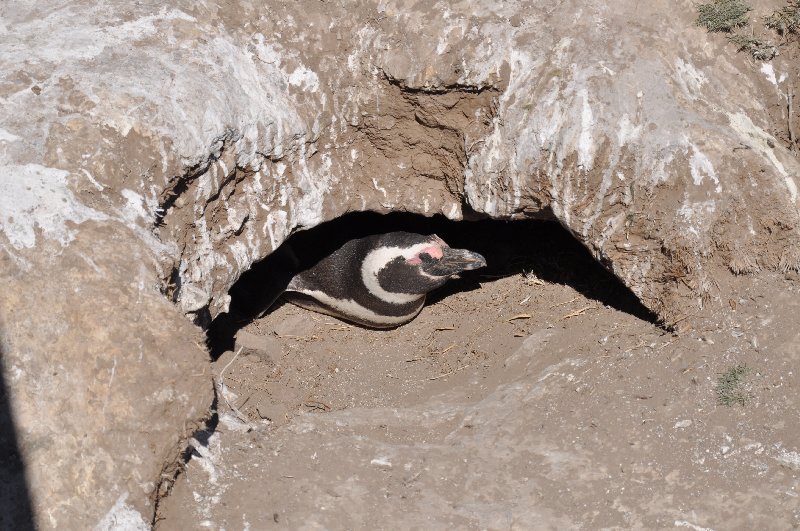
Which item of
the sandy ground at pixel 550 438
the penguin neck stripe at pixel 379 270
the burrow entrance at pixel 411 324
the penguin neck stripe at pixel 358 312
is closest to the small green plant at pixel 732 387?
the sandy ground at pixel 550 438

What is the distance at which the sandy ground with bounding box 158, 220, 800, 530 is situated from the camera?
3.81 metres

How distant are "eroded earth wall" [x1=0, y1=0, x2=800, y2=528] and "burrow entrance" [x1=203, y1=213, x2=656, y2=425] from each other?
2.83 feet

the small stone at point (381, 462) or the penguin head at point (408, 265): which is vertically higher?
the penguin head at point (408, 265)

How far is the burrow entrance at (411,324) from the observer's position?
18.3ft

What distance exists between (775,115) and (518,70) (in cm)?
156

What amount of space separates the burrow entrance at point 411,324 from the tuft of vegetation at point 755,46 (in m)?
1.69

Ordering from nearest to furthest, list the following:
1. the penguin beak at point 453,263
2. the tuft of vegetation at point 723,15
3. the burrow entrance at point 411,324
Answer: the tuft of vegetation at point 723,15 → the burrow entrance at point 411,324 → the penguin beak at point 453,263

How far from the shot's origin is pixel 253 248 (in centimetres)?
509

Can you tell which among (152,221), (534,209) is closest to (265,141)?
(152,221)

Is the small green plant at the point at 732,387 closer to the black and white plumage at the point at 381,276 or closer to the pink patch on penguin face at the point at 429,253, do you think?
the black and white plumage at the point at 381,276

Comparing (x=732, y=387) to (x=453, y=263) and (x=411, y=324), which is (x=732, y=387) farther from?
(x=411, y=324)

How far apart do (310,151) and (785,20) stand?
2.97m

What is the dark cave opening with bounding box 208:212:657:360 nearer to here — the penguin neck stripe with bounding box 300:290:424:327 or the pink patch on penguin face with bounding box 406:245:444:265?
the penguin neck stripe with bounding box 300:290:424:327

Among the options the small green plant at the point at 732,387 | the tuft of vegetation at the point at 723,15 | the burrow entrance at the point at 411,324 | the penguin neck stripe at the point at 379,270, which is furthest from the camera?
the penguin neck stripe at the point at 379,270
